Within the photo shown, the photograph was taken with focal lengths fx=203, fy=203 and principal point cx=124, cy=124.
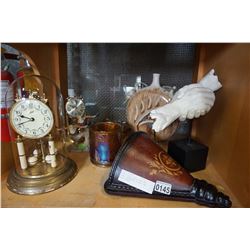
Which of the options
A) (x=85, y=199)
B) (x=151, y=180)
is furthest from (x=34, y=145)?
(x=151, y=180)

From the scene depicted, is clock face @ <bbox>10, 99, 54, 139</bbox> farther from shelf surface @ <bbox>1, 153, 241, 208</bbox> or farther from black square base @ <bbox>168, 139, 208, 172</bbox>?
black square base @ <bbox>168, 139, 208, 172</bbox>

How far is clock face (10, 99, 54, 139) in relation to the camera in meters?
0.53

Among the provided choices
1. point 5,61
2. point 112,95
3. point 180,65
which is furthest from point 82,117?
point 180,65

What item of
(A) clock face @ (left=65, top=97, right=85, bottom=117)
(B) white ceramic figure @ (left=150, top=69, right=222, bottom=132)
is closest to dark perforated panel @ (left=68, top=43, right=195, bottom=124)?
(A) clock face @ (left=65, top=97, right=85, bottom=117)

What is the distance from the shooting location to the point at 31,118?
1.76 feet

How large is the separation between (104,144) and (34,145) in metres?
0.23

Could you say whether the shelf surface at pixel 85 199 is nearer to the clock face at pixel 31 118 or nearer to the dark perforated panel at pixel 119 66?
the clock face at pixel 31 118

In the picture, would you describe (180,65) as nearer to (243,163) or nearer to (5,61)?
(243,163)

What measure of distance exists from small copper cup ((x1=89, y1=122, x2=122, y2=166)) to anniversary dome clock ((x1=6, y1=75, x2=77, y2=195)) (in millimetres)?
78

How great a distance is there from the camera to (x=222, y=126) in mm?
604

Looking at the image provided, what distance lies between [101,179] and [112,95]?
0.40 metres

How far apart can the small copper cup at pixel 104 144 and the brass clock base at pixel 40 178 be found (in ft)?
0.27

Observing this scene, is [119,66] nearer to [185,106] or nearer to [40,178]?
[185,106]

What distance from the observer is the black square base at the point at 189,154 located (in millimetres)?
588
